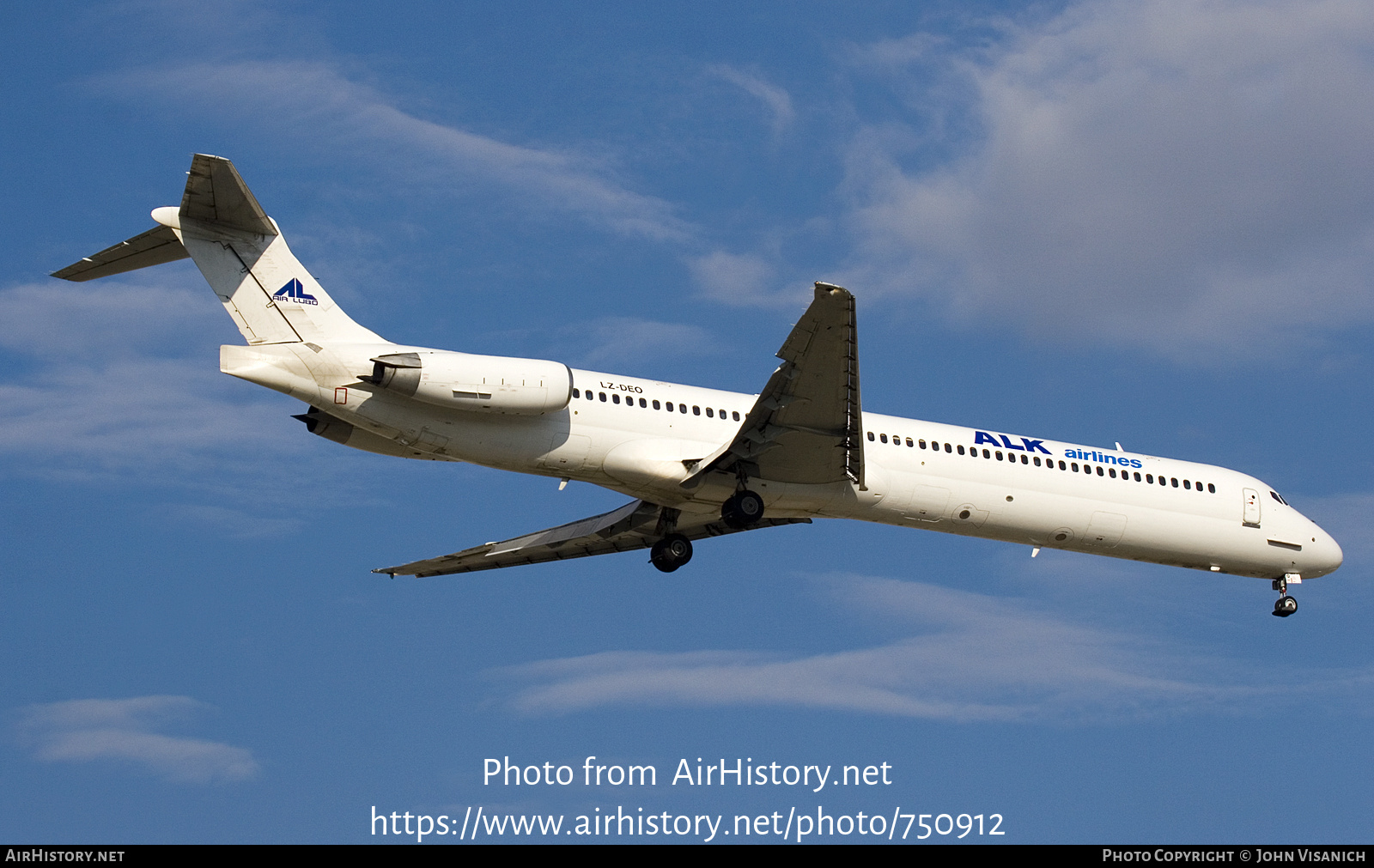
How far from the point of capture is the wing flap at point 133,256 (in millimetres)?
23672

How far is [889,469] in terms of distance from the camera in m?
28.2

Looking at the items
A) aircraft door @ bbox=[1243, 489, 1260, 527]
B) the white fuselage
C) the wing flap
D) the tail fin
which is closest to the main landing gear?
the white fuselage

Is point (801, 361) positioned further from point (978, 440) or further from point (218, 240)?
point (218, 240)

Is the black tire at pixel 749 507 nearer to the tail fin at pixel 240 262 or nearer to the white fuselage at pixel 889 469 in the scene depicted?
the white fuselage at pixel 889 469

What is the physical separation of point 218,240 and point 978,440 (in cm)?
1387

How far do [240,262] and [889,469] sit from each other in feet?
38.1

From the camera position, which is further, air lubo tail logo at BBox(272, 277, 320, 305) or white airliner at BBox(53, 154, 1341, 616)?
air lubo tail logo at BBox(272, 277, 320, 305)

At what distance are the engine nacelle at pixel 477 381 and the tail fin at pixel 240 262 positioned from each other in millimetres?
1451

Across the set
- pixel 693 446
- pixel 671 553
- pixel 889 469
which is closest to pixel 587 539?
pixel 671 553

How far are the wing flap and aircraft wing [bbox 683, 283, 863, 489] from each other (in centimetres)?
898

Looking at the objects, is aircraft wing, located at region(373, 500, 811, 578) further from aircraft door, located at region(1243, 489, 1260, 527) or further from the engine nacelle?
aircraft door, located at region(1243, 489, 1260, 527)

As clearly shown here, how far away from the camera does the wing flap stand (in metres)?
23.7

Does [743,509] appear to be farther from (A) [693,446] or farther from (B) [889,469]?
(B) [889,469]
